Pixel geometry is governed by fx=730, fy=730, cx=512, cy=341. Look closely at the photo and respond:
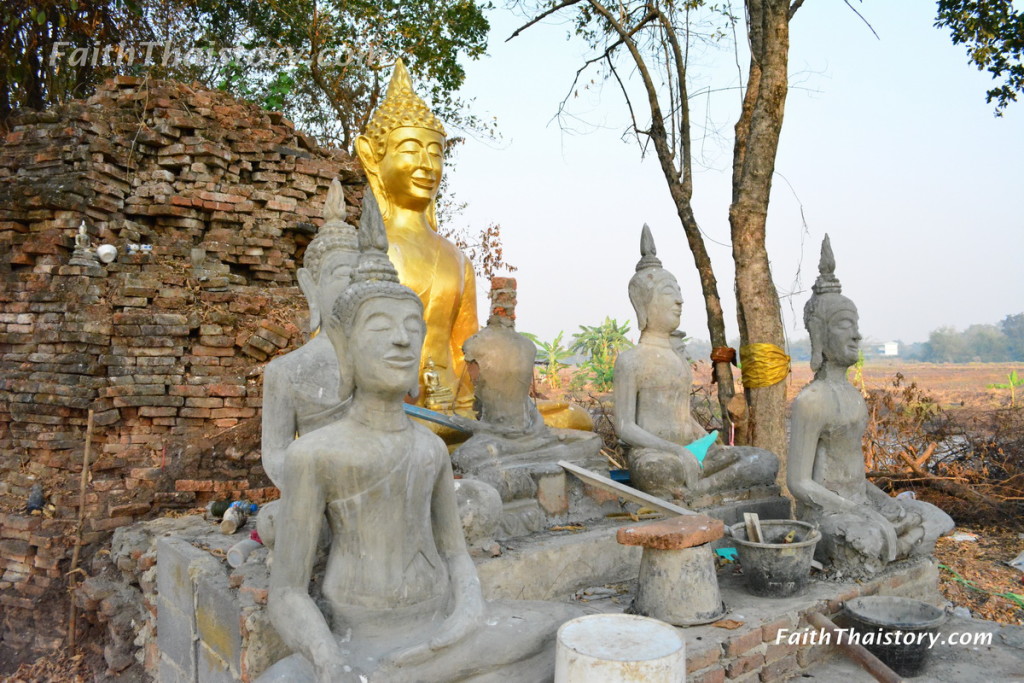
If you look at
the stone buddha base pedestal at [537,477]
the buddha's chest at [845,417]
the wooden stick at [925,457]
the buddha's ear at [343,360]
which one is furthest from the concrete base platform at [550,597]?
the wooden stick at [925,457]

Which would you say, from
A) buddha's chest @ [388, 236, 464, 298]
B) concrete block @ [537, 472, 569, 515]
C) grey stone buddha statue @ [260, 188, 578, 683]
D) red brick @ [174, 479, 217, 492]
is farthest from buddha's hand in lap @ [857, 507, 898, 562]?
red brick @ [174, 479, 217, 492]

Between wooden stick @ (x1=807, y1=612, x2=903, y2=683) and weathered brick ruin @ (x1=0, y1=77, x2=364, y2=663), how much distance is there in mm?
4027

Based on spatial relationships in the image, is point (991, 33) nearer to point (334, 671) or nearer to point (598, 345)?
point (334, 671)

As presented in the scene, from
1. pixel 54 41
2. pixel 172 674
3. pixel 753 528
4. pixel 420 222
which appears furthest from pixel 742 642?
pixel 54 41

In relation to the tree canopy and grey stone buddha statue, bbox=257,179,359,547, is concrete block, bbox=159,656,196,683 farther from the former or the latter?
the tree canopy

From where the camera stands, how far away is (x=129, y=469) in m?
6.45

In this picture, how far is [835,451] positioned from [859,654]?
1.14m

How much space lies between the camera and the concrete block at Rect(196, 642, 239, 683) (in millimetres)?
3059

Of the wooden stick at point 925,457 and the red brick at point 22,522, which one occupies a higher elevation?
the wooden stick at point 925,457

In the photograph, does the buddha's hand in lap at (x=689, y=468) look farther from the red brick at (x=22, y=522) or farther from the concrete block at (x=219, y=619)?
the red brick at (x=22, y=522)

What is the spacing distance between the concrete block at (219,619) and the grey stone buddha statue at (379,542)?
2.35ft

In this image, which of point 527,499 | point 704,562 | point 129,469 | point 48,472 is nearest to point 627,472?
point 527,499

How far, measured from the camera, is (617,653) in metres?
2.30

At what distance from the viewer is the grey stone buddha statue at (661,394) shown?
172 inches
